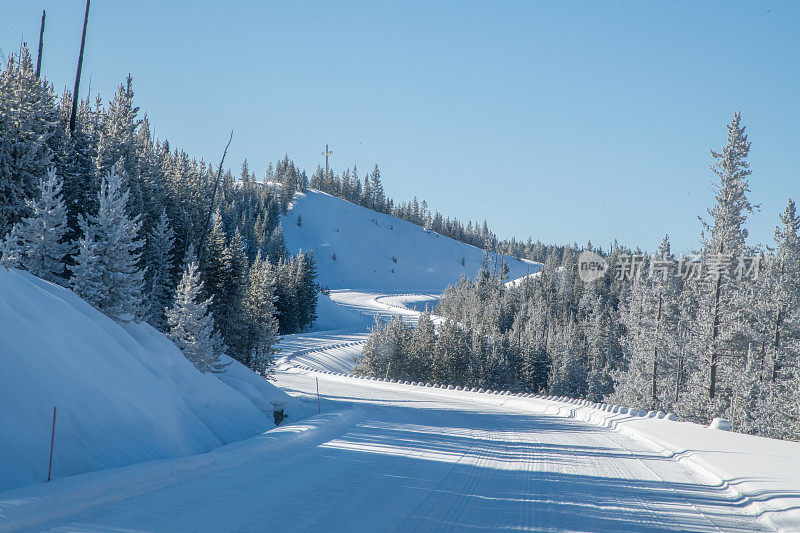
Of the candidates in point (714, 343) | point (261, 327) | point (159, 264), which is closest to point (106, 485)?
point (159, 264)

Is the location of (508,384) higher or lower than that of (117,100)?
lower

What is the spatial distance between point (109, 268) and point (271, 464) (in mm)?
8975

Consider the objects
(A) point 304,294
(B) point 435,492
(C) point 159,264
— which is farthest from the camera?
(A) point 304,294

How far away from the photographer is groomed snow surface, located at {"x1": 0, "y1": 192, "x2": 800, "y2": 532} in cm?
727

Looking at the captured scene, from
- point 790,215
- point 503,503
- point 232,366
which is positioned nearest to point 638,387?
point 790,215

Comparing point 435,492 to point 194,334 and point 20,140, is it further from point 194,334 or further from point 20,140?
point 20,140

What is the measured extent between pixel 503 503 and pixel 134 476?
5152mm

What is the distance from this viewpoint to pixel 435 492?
9.08m

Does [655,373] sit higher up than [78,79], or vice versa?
[78,79]

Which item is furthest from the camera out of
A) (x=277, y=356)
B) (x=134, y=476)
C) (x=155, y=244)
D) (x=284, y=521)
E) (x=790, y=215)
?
(x=277, y=356)

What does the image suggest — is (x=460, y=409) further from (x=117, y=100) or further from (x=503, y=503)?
(x=117, y=100)

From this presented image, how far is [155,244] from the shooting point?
36.1m

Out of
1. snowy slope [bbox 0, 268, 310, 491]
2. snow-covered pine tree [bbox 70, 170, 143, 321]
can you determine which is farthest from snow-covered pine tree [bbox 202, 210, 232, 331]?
snowy slope [bbox 0, 268, 310, 491]

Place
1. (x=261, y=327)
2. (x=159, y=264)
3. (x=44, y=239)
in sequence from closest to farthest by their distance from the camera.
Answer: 1. (x=44, y=239)
2. (x=159, y=264)
3. (x=261, y=327)
